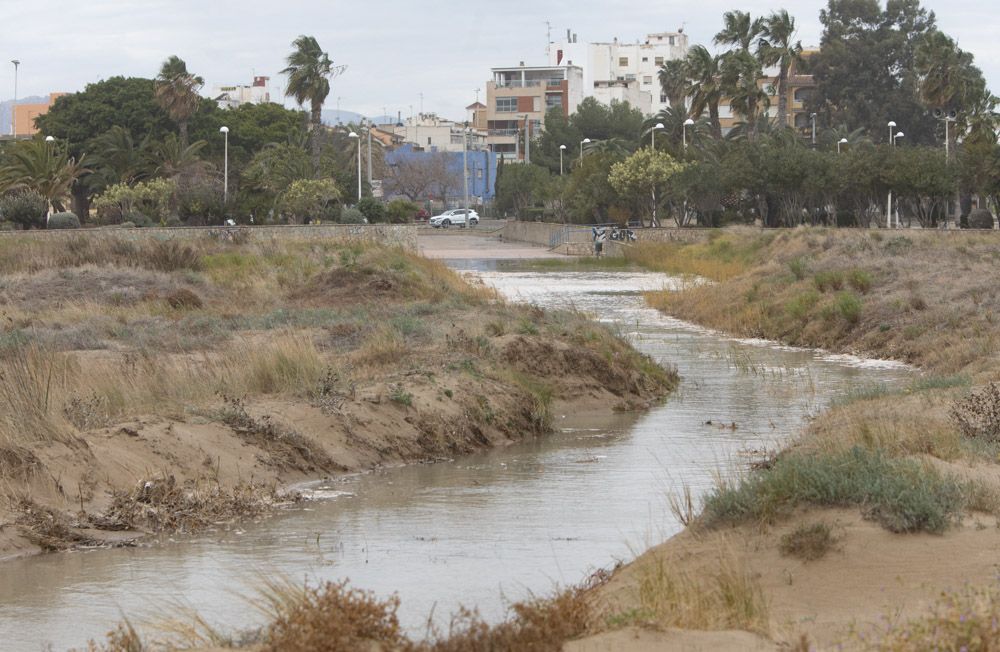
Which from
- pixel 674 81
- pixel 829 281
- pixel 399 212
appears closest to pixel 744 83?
pixel 399 212

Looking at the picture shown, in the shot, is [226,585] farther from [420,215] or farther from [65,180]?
[420,215]

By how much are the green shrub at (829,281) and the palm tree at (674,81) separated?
76.0 metres

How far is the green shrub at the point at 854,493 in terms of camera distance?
9781 millimetres

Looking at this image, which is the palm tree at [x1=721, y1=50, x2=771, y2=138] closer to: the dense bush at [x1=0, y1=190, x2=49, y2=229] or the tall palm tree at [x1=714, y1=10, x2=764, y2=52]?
the tall palm tree at [x1=714, y1=10, x2=764, y2=52]

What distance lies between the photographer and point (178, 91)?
293 feet

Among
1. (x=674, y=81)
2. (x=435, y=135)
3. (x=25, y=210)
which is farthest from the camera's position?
(x=435, y=135)

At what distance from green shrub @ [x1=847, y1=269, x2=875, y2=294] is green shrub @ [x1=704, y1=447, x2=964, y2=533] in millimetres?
24959

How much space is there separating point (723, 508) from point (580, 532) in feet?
8.10

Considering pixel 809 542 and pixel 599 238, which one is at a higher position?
pixel 599 238

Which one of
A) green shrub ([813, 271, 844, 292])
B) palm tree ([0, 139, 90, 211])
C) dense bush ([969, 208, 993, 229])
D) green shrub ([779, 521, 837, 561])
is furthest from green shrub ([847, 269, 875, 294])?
palm tree ([0, 139, 90, 211])

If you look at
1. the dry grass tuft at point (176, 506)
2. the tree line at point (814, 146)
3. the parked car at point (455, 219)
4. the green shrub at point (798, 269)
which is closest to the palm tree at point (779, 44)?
the tree line at point (814, 146)

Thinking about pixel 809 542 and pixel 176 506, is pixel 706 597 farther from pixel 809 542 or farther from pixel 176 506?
pixel 176 506

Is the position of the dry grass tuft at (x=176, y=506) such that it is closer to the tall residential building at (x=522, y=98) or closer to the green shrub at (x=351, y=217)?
the green shrub at (x=351, y=217)

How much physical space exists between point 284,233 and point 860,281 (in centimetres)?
3109
